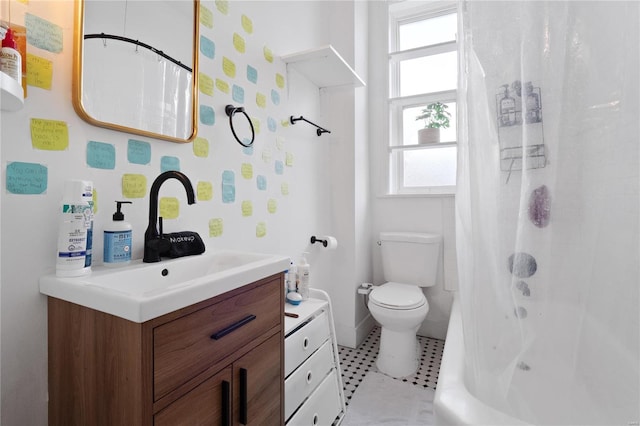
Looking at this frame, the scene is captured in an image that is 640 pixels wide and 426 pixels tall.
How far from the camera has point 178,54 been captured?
107 centimetres

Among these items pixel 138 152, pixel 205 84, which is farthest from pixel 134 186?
pixel 205 84

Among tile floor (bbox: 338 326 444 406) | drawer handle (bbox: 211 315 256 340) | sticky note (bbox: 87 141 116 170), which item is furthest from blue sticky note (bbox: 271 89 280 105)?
tile floor (bbox: 338 326 444 406)

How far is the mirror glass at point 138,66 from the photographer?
32.3 inches

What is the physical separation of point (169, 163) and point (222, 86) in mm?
439

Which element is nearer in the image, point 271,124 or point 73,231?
point 73,231

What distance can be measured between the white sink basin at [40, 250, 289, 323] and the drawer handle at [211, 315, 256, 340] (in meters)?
0.10

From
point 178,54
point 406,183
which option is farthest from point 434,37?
point 178,54

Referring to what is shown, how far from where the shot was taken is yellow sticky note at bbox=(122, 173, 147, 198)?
0.92 metres

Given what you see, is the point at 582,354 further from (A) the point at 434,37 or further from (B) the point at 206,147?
(A) the point at 434,37

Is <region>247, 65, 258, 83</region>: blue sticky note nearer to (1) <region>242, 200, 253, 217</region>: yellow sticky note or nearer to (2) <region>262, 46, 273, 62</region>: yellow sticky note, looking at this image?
(2) <region>262, 46, 273, 62</region>: yellow sticky note

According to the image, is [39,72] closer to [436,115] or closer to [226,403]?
[226,403]

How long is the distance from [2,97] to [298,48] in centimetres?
158

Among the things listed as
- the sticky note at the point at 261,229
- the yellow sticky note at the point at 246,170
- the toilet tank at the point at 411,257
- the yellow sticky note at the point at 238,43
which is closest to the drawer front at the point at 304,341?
Result: the sticky note at the point at 261,229

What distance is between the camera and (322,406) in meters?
1.33
